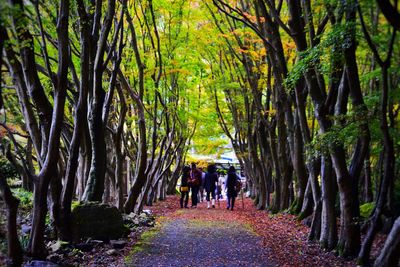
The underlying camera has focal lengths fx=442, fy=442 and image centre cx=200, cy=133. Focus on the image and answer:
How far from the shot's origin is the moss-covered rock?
902cm

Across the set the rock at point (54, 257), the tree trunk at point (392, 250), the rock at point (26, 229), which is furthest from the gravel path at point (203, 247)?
the rock at point (26, 229)

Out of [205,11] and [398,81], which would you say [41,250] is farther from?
[205,11]

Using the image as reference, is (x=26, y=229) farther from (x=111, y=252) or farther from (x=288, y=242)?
(x=288, y=242)

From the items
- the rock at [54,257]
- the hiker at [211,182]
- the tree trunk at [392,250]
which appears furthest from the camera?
the hiker at [211,182]

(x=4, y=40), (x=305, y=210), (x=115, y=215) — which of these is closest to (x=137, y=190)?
(x=115, y=215)

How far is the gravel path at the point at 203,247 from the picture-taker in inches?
312

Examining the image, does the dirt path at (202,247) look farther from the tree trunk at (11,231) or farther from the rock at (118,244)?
the tree trunk at (11,231)

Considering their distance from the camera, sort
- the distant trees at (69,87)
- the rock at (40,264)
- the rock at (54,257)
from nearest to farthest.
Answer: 1. the rock at (40,264)
2. the distant trees at (69,87)
3. the rock at (54,257)

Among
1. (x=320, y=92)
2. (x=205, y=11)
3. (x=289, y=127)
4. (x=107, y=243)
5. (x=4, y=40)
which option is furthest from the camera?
(x=205, y=11)

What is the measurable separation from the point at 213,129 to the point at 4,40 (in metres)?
23.3

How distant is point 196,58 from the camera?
59.8 feet

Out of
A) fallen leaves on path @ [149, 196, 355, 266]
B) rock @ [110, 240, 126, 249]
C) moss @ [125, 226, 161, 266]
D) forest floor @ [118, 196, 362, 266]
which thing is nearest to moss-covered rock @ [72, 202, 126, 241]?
rock @ [110, 240, 126, 249]

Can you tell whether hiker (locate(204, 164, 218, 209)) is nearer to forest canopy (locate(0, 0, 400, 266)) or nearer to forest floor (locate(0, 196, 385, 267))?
forest canopy (locate(0, 0, 400, 266))

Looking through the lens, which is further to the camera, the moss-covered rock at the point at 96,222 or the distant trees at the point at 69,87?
the moss-covered rock at the point at 96,222
